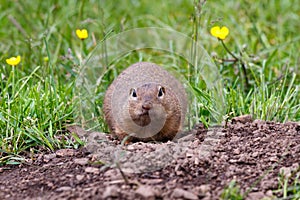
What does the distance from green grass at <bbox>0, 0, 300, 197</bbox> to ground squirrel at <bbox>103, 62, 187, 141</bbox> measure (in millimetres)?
202

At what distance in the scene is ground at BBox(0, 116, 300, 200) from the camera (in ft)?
10.9

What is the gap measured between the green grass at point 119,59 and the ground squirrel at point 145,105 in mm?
202

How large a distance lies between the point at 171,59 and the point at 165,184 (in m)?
2.73

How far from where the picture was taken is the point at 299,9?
722cm

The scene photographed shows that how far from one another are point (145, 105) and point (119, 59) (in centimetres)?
176

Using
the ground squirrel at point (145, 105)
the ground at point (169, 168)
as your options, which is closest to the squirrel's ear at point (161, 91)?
the ground squirrel at point (145, 105)

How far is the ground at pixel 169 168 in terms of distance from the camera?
10.9 feet

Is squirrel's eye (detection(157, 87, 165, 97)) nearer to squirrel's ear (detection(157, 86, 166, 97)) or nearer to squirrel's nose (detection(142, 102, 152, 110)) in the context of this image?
squirrel's ear (detection(157, 86, 166, 97))

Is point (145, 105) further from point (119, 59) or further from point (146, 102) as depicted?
point (119, 59)

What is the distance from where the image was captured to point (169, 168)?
360 centimetres

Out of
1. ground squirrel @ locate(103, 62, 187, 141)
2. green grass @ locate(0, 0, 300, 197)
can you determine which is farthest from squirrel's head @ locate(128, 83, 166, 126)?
green grass @ locate(0, 0, 300, 197)

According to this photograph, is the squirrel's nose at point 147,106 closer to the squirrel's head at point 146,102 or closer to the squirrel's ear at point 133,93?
the squirrel's head at point 146,102

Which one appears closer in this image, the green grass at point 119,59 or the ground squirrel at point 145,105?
the ground squirrel at point 145,105

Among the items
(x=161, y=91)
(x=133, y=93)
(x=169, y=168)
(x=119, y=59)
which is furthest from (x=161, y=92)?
(x=119, y=59)
